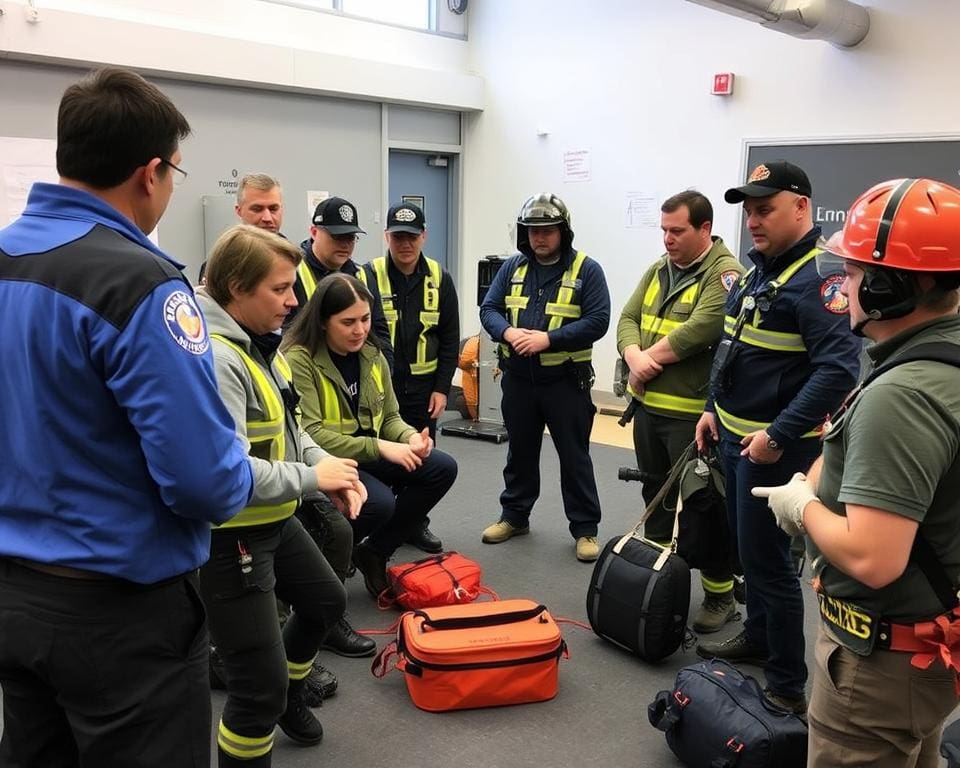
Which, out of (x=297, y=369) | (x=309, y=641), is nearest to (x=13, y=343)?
(x=309, y=641)

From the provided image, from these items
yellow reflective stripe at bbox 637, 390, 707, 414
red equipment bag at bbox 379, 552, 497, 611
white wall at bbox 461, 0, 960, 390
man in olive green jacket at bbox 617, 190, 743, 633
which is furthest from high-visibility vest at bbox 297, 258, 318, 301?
white wall at bbox 461, 0, 960, 390

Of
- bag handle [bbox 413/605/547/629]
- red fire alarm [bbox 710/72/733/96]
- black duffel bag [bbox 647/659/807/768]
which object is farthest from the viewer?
red fire alarm [bbox 710/72/733/96]

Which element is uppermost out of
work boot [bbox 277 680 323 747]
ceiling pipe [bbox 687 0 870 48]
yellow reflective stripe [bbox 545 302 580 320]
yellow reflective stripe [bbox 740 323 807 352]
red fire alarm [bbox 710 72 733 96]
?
ceiling pipe [bbox 687 0 870 48]

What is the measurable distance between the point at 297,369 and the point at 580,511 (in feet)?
5.12

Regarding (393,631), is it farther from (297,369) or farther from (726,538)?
(726,538)

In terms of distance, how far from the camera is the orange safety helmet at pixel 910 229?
129 centimetres

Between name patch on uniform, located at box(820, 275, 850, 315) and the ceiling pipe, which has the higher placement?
the ceiling pipe

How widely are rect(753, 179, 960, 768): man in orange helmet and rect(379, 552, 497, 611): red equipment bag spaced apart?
5.86 ft

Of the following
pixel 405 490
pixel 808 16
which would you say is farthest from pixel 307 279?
pixel 808 16

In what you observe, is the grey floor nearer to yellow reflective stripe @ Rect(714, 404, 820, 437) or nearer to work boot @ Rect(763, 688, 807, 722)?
work boot @ Rect(763, 688, 807, 722)

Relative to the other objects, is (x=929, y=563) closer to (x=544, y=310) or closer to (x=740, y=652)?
(x=740, y=652)

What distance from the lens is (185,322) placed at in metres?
1.18

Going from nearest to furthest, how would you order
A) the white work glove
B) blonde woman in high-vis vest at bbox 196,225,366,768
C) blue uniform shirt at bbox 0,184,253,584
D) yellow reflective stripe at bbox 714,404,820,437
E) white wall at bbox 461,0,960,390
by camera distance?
1. blue uniform shirt at bbox 0,184,253,584
2. the white work glove
3. blonde woman in high-vis vest at bbox 196,225,366,768
4. yellow reflective stripe at bbox 714,404,820,437
5. white wall at bbox 461,0,960,390

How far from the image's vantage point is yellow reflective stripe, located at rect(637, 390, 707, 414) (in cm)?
308
